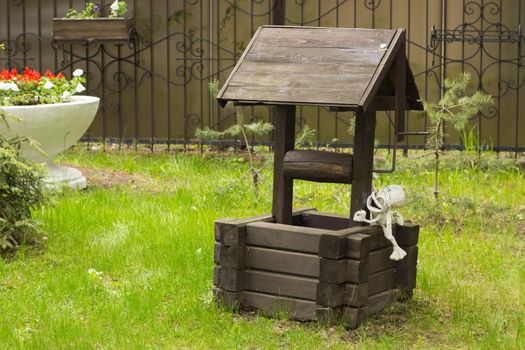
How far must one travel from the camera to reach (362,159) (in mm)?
5117

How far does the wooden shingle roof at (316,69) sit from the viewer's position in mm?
4957

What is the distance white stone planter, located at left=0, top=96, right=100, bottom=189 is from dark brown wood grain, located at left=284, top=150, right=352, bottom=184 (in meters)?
3.33

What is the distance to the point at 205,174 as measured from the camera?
964cm

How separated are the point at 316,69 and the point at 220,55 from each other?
6.08 m

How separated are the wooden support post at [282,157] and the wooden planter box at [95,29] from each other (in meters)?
5.71

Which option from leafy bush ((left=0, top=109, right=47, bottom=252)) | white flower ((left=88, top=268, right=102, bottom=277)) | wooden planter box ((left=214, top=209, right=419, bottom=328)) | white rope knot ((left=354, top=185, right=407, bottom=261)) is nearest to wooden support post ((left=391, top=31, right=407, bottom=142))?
white rope knot ((left=354, top=185, right=407, bottom=261))

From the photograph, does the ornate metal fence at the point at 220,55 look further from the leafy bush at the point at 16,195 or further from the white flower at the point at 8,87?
the leafy bush at the point at 16,195

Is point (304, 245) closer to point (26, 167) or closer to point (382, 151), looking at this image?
point (26, 167)

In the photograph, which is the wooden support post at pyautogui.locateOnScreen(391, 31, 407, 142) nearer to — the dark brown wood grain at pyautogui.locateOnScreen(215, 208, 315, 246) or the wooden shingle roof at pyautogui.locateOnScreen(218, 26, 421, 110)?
the wooden shingle roof at pyautogui.locateOnScreen(218, 26, 421, 110)

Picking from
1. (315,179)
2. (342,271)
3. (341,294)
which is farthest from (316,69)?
(341,294)

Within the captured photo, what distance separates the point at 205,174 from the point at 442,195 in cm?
272

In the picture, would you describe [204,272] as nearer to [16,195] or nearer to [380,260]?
[380,260]

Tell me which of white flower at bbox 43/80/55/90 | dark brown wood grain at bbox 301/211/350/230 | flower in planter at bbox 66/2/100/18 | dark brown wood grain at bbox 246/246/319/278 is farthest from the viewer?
flower in planter at bbox 66/2/100/18

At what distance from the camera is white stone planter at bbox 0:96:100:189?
8.12m
